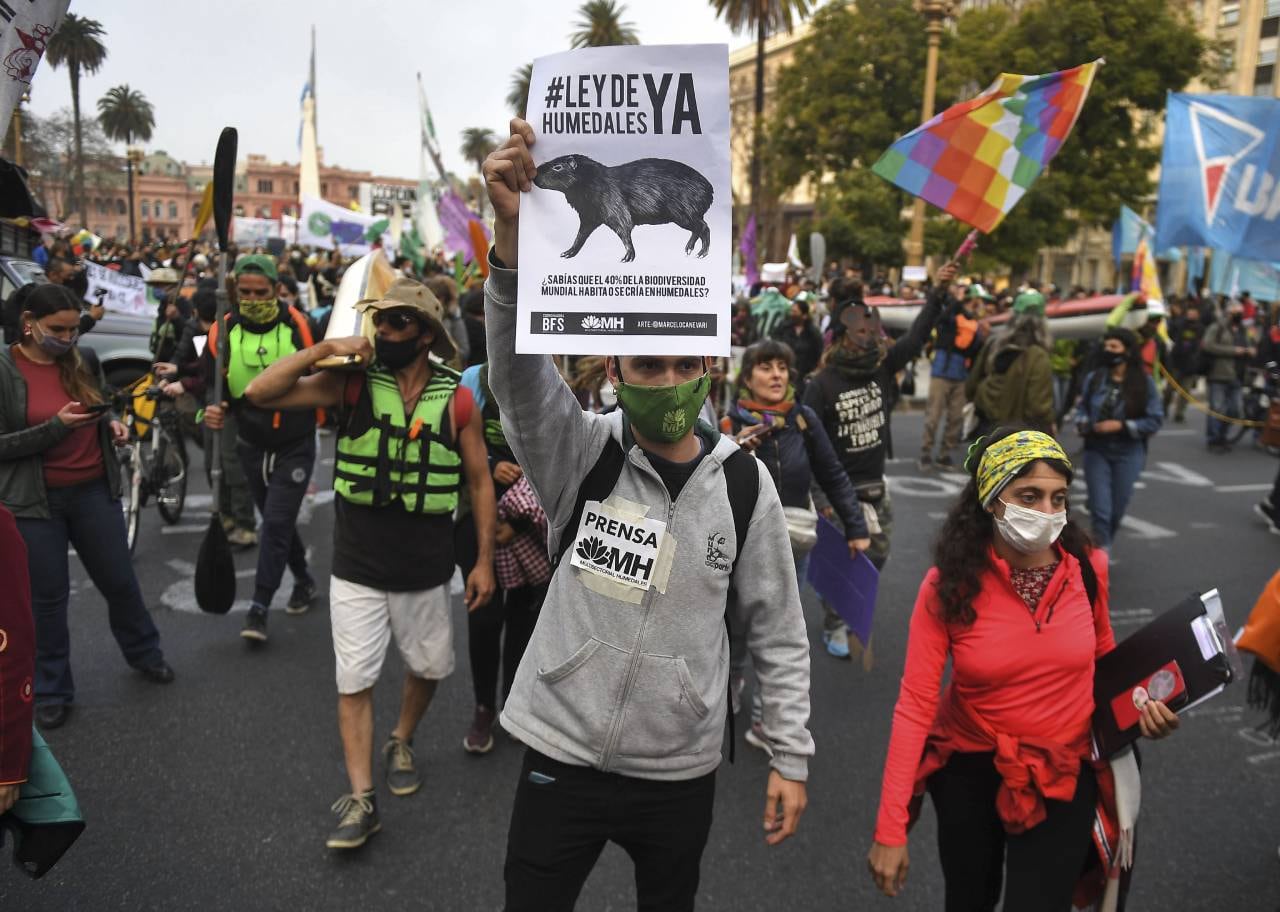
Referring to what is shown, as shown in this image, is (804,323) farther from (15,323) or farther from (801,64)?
(801,64)

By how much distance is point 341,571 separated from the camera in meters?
3.53

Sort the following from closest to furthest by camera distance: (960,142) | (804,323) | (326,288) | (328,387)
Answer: (328,387)
(960,142)
(804,323)
(326,288)

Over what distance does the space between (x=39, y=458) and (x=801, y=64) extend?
33.6m

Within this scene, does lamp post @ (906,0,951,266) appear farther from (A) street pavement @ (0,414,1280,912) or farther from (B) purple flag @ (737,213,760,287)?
(A) street pavement @ (0,414,1280,912)

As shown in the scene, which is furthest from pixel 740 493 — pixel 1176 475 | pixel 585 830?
pixel 1176 475

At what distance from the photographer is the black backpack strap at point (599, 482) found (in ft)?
7.11

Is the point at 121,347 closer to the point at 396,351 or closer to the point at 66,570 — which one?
the point at 66,570

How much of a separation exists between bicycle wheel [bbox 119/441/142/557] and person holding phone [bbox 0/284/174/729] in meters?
2.47

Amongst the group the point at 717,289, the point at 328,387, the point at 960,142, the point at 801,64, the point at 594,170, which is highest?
the point at 801,64

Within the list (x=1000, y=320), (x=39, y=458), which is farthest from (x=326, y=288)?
(x=39, y=458)

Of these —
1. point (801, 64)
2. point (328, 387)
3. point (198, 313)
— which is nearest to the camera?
point (328, 387)

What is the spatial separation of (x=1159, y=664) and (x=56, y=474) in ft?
13.8

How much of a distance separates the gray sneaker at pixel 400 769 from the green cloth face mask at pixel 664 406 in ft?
7.64

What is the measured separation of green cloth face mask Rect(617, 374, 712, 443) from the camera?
2.04 metres
